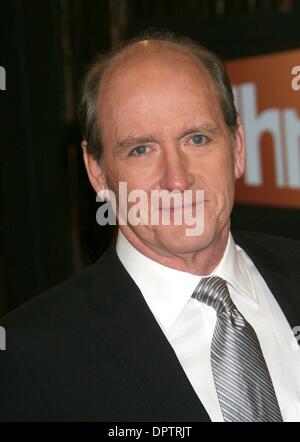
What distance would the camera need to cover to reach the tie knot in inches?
61.9

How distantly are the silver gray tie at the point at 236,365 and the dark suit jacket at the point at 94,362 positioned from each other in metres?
0.07

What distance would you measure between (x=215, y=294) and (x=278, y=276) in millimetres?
189

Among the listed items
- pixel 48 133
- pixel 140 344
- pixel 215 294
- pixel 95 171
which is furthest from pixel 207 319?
pixel 48 133

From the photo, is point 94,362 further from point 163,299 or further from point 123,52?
point 123,52

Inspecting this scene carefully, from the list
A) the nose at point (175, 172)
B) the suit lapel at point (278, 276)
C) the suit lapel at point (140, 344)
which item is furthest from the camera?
the suit lapel at point (278, 276)

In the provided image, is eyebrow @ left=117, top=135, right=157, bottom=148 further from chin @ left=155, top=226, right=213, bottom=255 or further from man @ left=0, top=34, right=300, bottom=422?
chin @ left=155, top=226, right=213, bottom=255

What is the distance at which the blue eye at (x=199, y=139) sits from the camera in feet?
5.24

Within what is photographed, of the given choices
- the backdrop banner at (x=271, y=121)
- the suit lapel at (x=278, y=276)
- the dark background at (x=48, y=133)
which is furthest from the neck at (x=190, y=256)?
the dark background at (x=48, y=133)

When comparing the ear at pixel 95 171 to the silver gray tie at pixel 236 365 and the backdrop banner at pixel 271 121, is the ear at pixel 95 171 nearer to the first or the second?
the silver gray tie at pixel 236 365

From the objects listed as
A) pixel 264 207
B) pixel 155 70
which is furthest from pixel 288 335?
pixel 264 207

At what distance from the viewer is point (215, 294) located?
1.59 meters

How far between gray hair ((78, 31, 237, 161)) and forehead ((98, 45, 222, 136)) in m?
0.02

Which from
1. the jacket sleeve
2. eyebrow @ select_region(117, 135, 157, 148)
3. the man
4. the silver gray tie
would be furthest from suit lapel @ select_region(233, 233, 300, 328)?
the jacket sleeve

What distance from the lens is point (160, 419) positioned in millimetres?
1425
